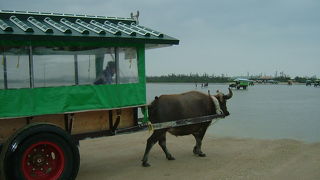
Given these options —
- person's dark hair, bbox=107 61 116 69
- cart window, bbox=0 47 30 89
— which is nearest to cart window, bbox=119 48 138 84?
person's dark hair, bbox=107 61 116 69

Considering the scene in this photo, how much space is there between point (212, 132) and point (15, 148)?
7960 millimetres

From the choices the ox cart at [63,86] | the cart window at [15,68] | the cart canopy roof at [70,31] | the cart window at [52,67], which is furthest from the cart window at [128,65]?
the cart window at [15,68]

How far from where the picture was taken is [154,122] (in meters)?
7.62

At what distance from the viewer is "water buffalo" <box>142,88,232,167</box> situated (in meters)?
7.56

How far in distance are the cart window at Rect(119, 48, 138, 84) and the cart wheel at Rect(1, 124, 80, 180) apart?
1717 millimetres

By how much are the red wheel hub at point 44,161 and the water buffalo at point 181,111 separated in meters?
2.22

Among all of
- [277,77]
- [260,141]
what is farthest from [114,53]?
[277,77]

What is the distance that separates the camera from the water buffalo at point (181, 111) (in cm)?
756

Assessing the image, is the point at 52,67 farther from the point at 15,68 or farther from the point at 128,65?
the point at 128,65

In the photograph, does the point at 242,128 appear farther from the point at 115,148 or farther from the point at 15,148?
the point at 15,148

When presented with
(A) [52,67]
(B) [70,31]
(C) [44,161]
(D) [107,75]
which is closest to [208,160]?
(D) [107,75]

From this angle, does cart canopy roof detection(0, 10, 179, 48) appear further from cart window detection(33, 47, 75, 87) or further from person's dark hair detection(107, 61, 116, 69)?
person's dark hair detection(107, 61, 116, 69)

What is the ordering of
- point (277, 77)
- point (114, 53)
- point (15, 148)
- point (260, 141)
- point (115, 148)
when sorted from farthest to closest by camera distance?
point (277, 77) → point (260, 141) → point (115, 148) → point (114, 53) → point (15, 148)

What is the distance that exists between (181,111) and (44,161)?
3.16 meters
